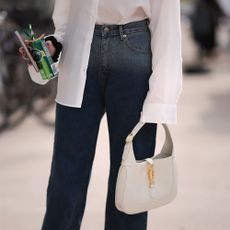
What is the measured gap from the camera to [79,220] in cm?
338

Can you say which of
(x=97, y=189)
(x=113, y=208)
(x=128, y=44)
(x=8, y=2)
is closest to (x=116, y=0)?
(x=128, y=44)

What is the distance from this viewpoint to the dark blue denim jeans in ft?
10.2

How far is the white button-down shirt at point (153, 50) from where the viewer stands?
3.06 metres

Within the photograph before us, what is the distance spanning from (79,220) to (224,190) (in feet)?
7.13

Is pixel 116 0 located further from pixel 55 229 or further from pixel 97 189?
pixel 97 189

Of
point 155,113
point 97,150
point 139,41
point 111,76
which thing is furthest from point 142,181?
point 97,150

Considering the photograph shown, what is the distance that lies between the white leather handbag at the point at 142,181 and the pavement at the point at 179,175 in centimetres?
137

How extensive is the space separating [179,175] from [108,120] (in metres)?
2.54

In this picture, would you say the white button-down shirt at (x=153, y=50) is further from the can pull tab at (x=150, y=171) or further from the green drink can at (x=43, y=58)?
the can pull tab at (x=150, y=171)

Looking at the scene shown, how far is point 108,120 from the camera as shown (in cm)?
324

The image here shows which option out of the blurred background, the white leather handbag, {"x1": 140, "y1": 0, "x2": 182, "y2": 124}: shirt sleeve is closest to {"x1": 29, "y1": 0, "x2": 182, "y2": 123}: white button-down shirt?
{"x1": 140, "y1": 0, "x2": 182, "y2": 124}: shirt sleeve

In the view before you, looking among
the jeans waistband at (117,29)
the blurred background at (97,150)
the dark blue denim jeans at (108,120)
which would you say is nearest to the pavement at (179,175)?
the blurred background at (97,150)

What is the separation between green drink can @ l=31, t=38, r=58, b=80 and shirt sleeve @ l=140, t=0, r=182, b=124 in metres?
0.44

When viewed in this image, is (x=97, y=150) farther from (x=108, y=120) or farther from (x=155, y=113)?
(x=155, y=113)
